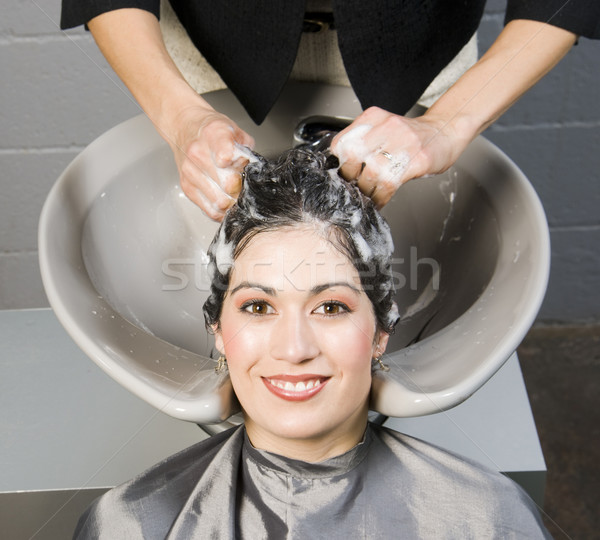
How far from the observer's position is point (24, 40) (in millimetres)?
1837

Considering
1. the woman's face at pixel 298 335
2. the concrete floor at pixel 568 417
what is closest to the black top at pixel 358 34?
the woman's face at pixel 298 335

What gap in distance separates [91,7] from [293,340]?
0.62 m

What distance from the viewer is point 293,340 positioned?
2.94ft

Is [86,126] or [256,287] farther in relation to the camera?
[86,126]

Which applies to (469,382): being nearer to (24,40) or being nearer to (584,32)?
(584,32)

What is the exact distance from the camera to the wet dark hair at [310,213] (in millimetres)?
941

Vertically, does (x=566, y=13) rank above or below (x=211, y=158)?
above

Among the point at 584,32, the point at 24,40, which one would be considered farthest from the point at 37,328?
the point at 584,32

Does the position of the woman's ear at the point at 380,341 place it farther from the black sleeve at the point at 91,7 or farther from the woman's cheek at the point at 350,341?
the black sleeve at the point at 91,7

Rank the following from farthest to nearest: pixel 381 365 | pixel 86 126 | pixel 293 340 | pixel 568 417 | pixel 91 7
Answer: pixel 568 417 < pixel 86 126 < pixel 91 7 < pixel 381 365 < pixel 293 340

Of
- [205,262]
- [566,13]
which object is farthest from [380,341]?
[566,13]

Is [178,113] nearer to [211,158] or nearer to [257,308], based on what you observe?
[211,158]

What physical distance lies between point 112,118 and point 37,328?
716mm

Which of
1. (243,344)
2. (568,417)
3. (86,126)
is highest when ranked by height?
(243,344)
